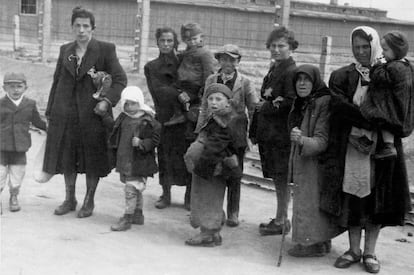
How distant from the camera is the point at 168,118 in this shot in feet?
23.6

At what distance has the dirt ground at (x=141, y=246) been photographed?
4973 mm

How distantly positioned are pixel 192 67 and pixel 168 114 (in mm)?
641

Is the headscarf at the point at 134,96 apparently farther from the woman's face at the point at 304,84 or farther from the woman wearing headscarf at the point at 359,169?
the woman wearing headscarf at the point at 359,169

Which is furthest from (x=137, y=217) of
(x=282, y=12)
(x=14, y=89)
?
(x=282, y=12)

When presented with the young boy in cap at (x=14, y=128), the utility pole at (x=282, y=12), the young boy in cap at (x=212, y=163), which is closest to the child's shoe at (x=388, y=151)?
the young boy in cap at (x=212, y=163)

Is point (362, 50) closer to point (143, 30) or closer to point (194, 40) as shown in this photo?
point (194, 40)

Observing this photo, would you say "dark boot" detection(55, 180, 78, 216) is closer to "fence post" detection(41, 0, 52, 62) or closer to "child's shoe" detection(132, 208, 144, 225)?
"child's shoe" detection(132, 208, 144, 225)

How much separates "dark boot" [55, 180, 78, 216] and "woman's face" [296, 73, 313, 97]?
2.70 meters

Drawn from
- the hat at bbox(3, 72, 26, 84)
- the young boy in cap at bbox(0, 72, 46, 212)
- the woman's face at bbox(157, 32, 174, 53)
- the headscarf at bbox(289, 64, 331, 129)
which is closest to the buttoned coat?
the young boy in cap at bbox(0, 72, 46, 212)

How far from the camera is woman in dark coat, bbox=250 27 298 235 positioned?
5.99 meters

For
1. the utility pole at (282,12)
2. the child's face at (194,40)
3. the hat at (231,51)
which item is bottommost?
the hat at (231,51)

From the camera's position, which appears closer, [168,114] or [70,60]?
[70,60]

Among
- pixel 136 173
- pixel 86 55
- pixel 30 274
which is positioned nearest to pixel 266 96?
pixel 136 173

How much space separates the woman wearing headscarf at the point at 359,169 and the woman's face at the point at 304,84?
0.20 m
